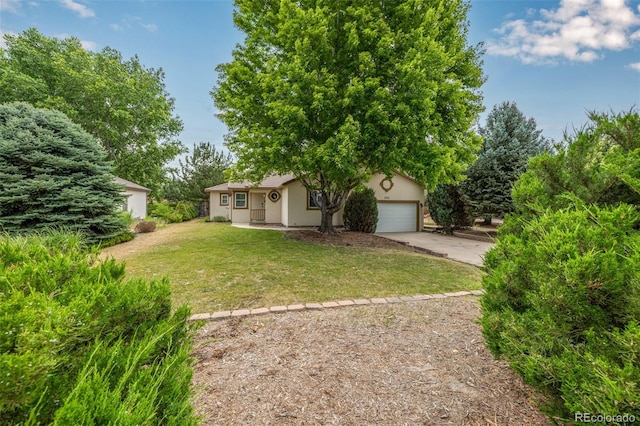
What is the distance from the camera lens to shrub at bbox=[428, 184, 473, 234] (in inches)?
586

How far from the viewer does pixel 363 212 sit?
14.0 meters

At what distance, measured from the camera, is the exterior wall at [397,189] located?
15.8 meters

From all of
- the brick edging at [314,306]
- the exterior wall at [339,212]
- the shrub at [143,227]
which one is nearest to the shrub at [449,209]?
the exterior wall at [339,212]

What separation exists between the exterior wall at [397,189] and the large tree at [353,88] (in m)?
6.33

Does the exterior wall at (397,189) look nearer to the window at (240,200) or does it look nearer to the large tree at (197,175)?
the window at (240,200)

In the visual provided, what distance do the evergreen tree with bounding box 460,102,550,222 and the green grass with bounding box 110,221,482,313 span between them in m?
7.20

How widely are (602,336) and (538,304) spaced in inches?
12.4

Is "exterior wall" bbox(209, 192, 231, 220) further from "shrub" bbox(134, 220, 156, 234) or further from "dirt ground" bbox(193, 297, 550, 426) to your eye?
"dirt ground" bbox(193, 297, 550, 426)

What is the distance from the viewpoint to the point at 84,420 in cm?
82

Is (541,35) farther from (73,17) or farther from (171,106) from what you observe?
(171,106)

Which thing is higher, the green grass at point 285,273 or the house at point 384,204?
the house at point 384,204

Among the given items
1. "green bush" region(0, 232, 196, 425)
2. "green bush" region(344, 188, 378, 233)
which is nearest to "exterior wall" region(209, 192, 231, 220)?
"green bush" region(344, 188, 378, 233)

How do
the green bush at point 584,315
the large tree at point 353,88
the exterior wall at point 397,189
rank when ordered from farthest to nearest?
the exterior wall at point 397,189 → the large tree at point 353,88 → the green bush at point 584,315

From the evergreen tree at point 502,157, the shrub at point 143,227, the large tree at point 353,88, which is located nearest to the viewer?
the large tree at point 353,88
